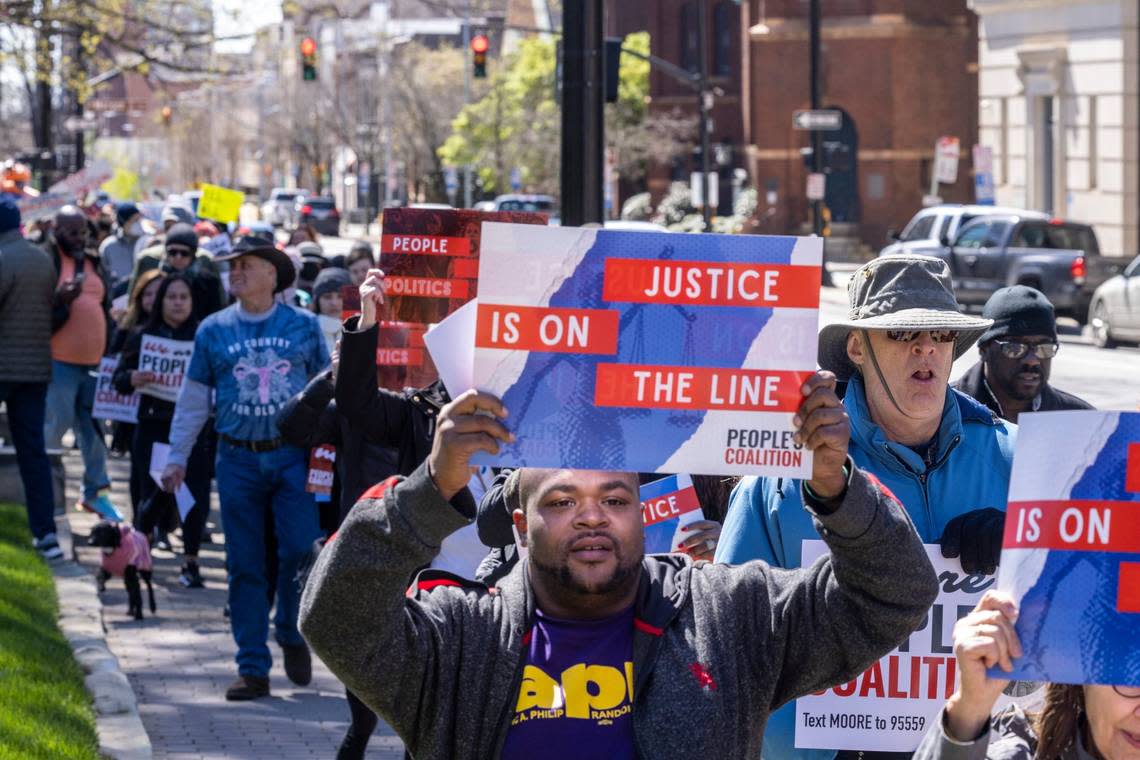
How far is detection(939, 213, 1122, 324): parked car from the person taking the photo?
3359cm

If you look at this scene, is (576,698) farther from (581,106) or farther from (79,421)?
(79,421)

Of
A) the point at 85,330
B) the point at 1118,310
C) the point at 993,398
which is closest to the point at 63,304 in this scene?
the point at 85,330

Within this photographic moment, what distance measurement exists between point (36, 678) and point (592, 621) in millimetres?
5221

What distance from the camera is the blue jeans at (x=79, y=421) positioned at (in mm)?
14828

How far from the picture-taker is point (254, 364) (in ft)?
32.3

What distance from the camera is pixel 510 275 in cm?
378

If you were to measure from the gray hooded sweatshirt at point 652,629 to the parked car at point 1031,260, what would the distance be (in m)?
30.1

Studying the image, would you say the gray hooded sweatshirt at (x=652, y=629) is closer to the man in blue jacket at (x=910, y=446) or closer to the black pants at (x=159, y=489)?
the man in blue jacket at (x=910, y=446)

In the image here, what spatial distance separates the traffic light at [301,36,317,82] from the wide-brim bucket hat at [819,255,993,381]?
3191 cm

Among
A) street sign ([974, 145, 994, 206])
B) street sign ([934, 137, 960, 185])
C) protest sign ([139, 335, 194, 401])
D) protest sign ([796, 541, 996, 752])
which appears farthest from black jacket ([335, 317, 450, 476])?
street sign ([974, 145, 994, 206])

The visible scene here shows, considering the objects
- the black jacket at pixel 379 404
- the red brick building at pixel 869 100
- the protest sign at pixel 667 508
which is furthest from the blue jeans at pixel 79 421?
the red brick building at pixel 869 100

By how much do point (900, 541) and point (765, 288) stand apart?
0.54 m

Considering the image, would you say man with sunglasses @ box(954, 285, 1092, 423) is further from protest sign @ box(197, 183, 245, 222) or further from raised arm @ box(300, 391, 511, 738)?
protest sign @ box(197, 183, 245, 222)

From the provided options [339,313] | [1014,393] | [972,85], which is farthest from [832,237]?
[1014,393]
